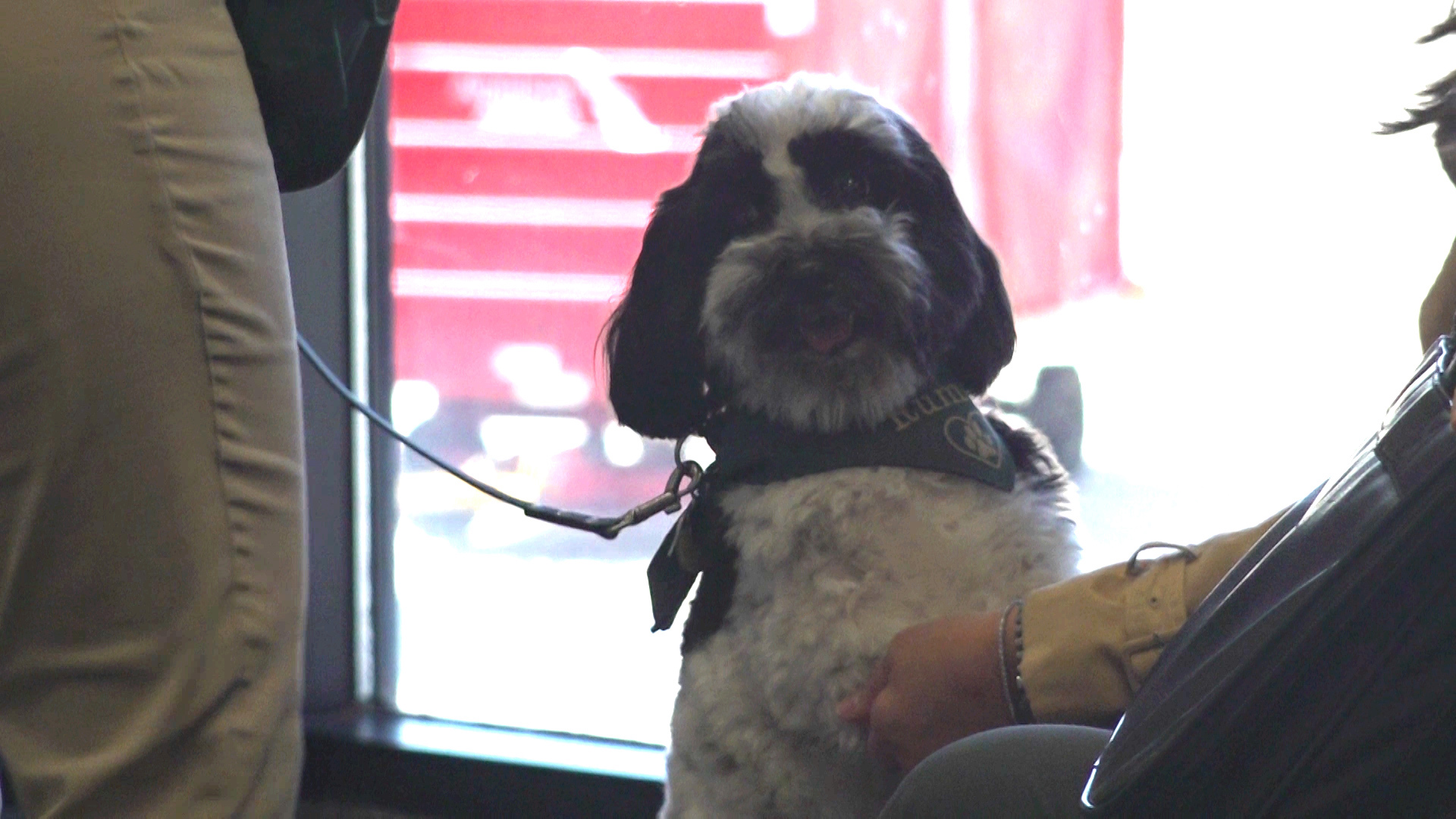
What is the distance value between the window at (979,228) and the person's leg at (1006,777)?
3.85 ft

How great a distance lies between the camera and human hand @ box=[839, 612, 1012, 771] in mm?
990

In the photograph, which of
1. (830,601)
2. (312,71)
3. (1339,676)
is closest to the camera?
(1339,676)

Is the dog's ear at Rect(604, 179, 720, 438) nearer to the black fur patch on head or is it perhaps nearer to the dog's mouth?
the black fur patch on head

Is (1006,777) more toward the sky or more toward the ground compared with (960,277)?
more toward the ground

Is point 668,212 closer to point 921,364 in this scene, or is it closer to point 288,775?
point 921,364

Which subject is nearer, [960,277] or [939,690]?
[939,690]

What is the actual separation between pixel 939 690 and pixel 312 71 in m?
0.64

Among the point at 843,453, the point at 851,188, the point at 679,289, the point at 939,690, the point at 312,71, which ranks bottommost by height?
the point at 939,690

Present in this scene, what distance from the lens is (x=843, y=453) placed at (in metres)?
1.20

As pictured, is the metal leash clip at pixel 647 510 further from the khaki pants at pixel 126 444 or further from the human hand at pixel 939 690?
the khaki pants at pixel 126 444

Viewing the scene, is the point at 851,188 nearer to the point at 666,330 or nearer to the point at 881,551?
the point at 666,330

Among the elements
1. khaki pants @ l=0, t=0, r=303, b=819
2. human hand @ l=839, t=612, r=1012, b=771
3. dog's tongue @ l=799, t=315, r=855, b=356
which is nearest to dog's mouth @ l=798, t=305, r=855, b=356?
dog's tongue @ l=799, t=315, r=855, b=356

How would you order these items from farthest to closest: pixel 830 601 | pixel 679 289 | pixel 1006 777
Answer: pixel 679 289 → pixel 830 601 → pixel 1006 777

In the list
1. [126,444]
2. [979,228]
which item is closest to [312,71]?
[126,444]
